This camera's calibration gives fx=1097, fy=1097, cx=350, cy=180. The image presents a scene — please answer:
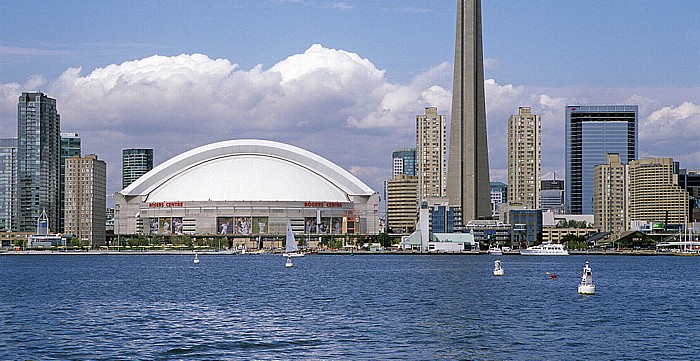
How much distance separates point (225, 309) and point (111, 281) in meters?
31.9

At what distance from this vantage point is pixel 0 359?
38.1 m

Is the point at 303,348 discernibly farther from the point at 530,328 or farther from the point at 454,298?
the point at 454,298

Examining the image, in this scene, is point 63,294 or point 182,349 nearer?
point 182,349

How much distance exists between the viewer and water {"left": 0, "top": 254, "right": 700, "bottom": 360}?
40188 mm

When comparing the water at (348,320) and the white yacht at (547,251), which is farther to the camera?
the white yacht at (547,251)

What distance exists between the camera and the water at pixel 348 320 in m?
40.2

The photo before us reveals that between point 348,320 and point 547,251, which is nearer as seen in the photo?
point 348,320

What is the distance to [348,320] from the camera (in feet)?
167

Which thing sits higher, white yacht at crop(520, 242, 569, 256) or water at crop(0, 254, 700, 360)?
water at crop(0, 254, 700, 360)

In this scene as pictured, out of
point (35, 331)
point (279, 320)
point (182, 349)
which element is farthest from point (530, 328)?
point (35, 331)

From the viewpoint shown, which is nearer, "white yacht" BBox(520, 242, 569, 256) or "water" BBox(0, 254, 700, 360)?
"water" BBox(0, 254, 700, 360)

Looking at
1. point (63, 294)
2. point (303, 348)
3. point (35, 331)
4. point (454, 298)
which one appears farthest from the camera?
point (63, 294)

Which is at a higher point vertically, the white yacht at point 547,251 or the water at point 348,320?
the water at point 348,320

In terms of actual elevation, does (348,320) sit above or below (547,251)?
above
